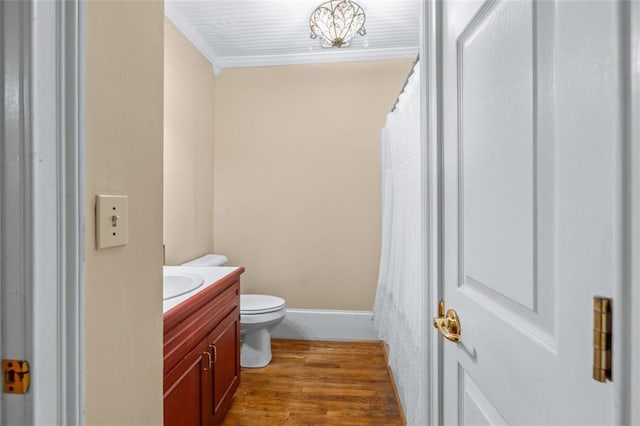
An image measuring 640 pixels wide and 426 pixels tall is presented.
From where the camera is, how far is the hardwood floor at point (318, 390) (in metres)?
1.93

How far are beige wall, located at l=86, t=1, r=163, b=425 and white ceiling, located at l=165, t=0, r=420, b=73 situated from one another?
1.80m

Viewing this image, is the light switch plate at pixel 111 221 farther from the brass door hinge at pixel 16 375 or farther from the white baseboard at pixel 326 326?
the white baseboard at pixel 326 326

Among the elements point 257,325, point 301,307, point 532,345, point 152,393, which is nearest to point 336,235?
point 301,307

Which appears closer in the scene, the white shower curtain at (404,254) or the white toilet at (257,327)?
the white shower curtain at (404,254)

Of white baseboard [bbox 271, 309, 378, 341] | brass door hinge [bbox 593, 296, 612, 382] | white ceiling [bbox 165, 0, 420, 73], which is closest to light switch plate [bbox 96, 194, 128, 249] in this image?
brass door hinge [bbox 593, 296, 612, 382]

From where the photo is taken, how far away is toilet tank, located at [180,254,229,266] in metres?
2.72

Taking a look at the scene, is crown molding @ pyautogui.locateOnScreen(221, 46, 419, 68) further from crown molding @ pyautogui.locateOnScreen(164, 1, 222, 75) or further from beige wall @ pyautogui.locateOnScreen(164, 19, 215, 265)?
beige wall @ pyautogui.locateOnScreen(164, 19, 215, 265)

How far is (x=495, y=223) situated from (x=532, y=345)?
0.23 m

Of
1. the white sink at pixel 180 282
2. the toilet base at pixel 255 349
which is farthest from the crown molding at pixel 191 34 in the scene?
the toilet base at pixel 255 349

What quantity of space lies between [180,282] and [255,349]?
1100 mm

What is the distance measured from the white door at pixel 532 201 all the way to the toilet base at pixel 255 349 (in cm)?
185

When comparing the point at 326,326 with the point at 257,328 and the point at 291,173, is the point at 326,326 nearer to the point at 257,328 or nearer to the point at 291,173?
the point at 257,328

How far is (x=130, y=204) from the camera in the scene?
2.61ft

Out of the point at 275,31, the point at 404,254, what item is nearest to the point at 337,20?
the point at 275,31
